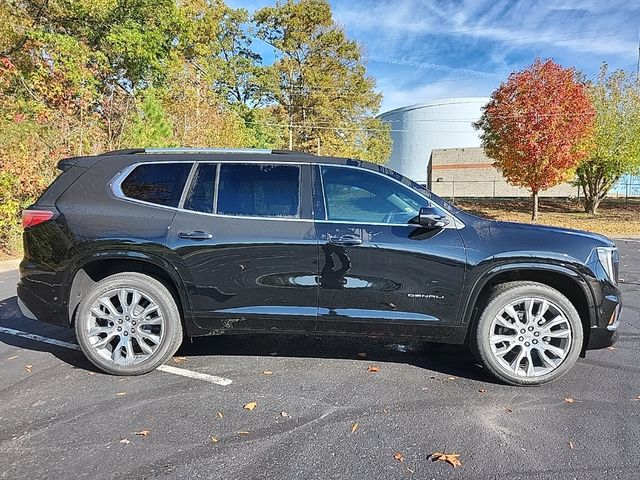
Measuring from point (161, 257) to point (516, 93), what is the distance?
1837cm

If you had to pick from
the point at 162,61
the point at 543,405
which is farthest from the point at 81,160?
the point at 162,61

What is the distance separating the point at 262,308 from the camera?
12.1 feet

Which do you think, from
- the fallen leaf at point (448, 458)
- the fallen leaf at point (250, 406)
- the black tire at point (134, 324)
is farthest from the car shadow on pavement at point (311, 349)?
the fallen leaf at point (448, 458)

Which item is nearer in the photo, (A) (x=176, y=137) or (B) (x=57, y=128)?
(B) (x=57, y=128)

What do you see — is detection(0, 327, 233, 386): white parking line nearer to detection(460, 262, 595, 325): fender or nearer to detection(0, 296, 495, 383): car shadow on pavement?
detection(0, 296, 495, 383): car shadow on pavement

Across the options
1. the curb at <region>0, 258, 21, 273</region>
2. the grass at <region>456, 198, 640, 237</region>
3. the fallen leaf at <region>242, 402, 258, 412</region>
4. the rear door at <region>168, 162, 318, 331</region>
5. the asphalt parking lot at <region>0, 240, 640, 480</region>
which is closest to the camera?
the asphalt parking lot at <region>0, 240, 640, 480</region>

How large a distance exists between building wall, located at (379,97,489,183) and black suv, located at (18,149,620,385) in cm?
4695

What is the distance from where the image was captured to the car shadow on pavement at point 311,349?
4.07 metres

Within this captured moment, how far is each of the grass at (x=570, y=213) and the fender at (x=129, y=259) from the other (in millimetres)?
17191

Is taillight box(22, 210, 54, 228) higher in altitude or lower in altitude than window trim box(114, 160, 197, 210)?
lower

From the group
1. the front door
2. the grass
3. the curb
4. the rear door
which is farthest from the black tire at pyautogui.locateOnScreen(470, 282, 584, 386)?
the grass

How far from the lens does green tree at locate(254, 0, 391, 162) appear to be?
30.2 metres

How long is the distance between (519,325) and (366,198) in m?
1.57

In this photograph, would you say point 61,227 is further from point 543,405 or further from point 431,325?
point 543,405
